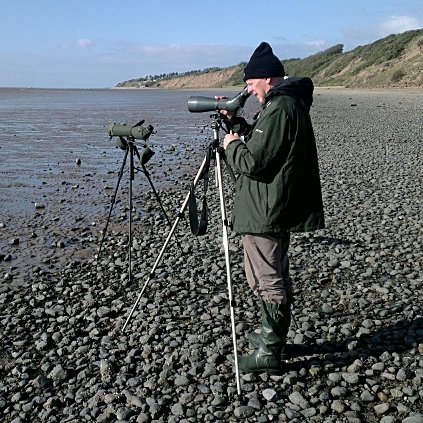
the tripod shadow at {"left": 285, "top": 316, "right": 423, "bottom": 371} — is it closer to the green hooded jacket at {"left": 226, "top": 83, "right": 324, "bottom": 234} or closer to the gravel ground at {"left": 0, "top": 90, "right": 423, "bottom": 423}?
the gravel ground at {"left": 0, "top": 90, "right": 423, "bottom": 423}

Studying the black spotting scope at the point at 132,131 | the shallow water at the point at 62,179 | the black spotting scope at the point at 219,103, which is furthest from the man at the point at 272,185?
the shallow water at the point at 62,179

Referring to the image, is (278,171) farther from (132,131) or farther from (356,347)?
(132,131)

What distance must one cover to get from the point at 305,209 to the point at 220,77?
16649 centimetres

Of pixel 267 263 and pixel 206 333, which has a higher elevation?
pixel 267 263

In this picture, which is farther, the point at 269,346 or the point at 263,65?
the point at 269,346

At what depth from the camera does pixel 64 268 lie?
781 cm

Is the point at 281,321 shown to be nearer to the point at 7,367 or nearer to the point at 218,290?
the point at 218,290

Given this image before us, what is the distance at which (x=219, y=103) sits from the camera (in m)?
4.52

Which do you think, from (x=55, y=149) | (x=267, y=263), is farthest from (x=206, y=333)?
(x=55, y=149)

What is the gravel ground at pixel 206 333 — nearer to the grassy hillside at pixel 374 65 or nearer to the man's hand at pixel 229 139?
the man's hand at pixel 229 139

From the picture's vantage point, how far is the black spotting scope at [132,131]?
248 inches

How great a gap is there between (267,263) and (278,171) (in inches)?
33.1

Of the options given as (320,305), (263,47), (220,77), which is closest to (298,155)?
(263,47)

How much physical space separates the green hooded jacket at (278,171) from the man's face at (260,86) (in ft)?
0.40
